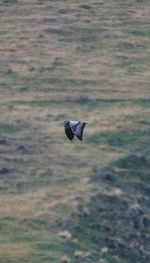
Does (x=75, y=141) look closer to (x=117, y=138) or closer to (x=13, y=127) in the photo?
(x=117, y=138)

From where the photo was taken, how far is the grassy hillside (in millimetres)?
40844

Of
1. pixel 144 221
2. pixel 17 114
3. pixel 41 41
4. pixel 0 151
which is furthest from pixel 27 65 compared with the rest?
pixel 144 221

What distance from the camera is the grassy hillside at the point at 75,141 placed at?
40844mm

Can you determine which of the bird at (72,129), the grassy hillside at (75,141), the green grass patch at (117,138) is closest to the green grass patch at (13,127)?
the grassy hillside at (75,141)

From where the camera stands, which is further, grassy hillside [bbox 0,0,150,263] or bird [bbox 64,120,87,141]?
grassy hillside [bbox 0,0,150,263]

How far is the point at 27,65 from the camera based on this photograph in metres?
60.1

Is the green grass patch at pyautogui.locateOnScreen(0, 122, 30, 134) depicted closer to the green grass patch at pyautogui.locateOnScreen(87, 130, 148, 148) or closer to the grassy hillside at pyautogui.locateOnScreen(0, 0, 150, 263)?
the grassy hillside at pyautogui.locateOnScreen(0, 0, 150, 263)

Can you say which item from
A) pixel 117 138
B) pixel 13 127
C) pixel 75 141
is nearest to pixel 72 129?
pixel 75 141

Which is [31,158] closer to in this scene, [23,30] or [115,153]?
[115,153]

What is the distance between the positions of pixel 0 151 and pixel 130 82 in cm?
1240

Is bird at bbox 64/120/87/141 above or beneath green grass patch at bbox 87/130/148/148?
beneath

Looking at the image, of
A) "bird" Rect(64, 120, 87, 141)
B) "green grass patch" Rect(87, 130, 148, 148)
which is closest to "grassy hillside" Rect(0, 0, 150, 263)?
"green grass patch" Rect(87, 130, 148, 148)

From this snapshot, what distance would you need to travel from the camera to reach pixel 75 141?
49.3m

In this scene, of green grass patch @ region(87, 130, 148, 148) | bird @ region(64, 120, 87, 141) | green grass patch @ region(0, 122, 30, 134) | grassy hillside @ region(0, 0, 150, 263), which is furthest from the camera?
green grass patch @ region(0, 122, 30, 134)
